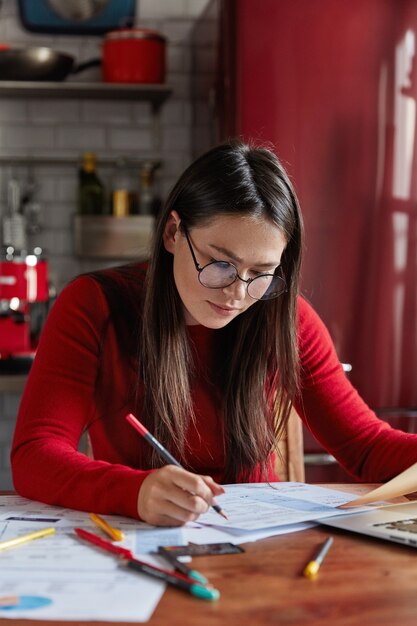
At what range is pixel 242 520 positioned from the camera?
128 cm

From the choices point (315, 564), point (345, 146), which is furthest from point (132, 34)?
point (315, 564)

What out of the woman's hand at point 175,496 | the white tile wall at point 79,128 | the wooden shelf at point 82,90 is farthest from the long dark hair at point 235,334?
the white tile wall at point 79,128

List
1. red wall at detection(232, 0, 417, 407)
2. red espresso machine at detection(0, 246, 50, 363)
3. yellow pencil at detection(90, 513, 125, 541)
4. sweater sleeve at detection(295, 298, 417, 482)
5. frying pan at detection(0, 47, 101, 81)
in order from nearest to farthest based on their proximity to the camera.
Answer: yellow pencil at detection(90, 513, 125, 541) → sweater sleeve at detection(295, 298, 417, 482) → red wall at detection(232, 0, 417, 407) → red espresso machine at detection(0, 246, 50, 363) → frying pan at detection(0, 47, 101, 81)

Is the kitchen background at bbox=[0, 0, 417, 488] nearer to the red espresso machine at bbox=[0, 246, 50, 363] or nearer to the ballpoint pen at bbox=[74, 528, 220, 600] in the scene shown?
the red espresso machine at bbox=[0, 246, 50, 363]

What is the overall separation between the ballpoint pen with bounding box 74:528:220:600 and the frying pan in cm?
245

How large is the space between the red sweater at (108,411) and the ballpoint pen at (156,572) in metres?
0.22

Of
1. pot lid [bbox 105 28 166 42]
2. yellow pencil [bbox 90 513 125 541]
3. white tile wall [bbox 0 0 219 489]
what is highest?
pot lid [bbox 105 28 166 42]

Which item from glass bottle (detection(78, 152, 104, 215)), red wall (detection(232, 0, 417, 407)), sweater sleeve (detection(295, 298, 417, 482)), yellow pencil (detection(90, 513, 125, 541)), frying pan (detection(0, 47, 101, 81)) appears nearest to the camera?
yellow pencil (detection(90, 513, 125, 541))

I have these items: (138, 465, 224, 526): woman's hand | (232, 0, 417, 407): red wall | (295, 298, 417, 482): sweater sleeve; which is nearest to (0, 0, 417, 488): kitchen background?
(232, 0, 417, 407): red wall

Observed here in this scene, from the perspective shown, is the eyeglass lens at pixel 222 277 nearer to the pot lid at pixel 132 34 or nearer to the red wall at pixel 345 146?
the red wall at pixel 345 146

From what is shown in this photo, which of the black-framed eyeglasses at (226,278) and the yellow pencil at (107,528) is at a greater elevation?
the black-framed eyeglasses at (226,278)

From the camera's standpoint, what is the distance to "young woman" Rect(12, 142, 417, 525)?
1527 millimetres

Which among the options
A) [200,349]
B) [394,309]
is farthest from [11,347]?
[200,349]

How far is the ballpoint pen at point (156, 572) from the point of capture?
3.24ft
